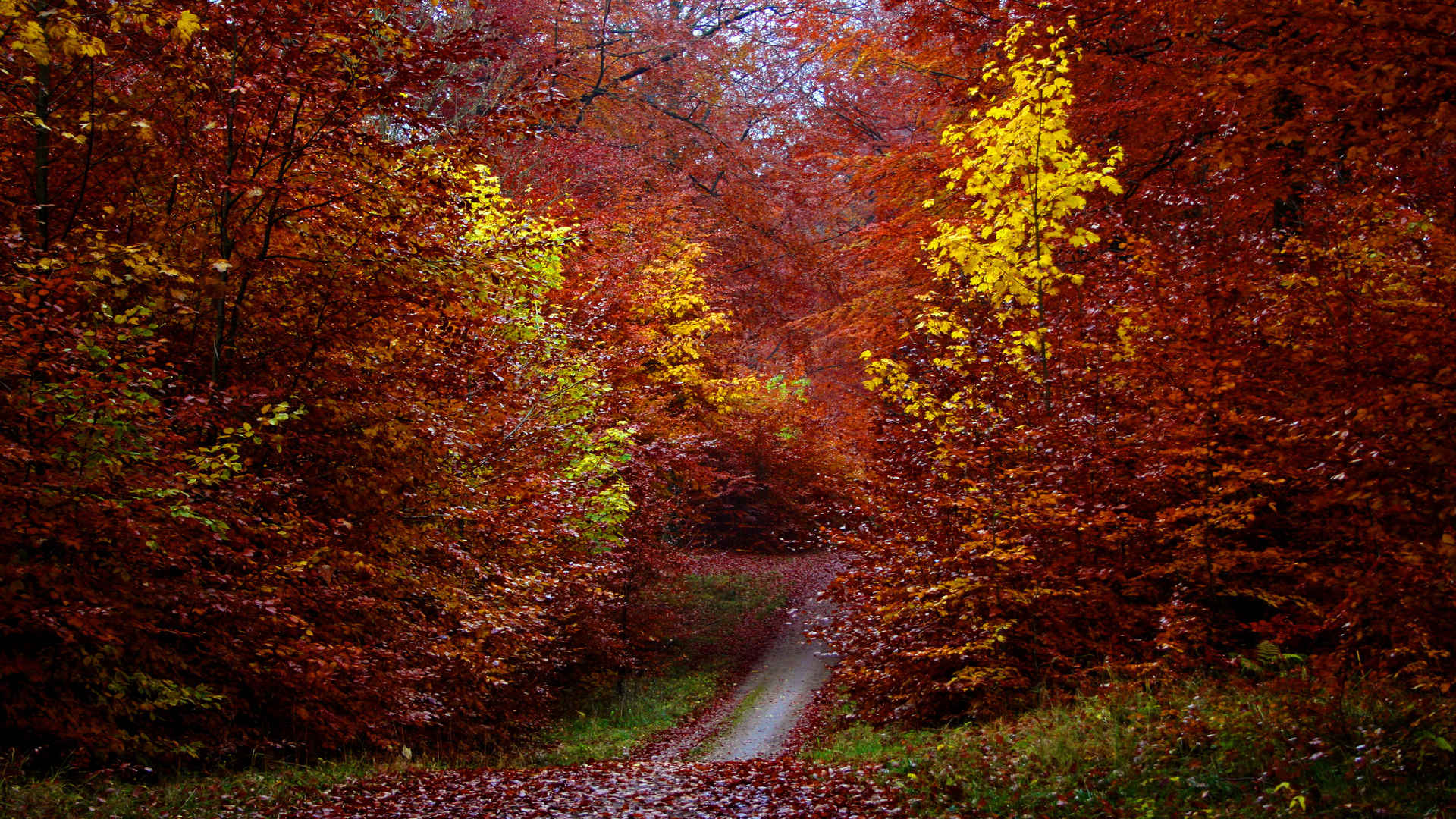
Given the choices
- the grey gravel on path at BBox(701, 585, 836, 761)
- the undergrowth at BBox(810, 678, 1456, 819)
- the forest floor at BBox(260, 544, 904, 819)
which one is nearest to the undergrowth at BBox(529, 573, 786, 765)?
the grey gravel on path at BBox(701, 585, 836, 761)

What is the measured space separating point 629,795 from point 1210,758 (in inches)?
172

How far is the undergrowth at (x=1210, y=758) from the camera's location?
16.8ft

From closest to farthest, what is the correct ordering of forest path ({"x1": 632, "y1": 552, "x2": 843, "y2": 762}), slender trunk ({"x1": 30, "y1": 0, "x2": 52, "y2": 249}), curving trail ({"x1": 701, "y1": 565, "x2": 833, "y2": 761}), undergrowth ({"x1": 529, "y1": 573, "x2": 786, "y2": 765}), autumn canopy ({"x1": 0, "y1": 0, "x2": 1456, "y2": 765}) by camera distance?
1. autumn canopy ({"x1": 0, "y1": 0, "x2": 1456, "y2": 765})
2. slender trunk ({"x1": 30, "y1": 0, "x2": 52, "y2": 249})
3. forest path ({"x1": 632, "y1": 552, "x2": 843, "y2": 762})
4. curving trail ({"x1": 701, "y1": 565, "x2": 833, "y2": 761})
5. undergrowth ({"x1": 529, "y1": 573, "x2": 786, "y2": 765})

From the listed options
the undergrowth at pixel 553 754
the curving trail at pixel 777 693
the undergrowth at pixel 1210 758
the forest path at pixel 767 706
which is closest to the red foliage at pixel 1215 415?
the undergrowth at pixel 1210 758

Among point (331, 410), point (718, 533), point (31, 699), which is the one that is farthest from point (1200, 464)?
point (718, 533)

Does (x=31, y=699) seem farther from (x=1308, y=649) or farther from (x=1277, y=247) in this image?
(x=1277, y=247)

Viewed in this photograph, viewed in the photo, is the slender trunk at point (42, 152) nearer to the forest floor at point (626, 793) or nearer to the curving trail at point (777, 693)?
the forest floor at point (626, 793)

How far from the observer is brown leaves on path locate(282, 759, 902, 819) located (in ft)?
22.0

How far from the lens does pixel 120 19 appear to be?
6867 mm

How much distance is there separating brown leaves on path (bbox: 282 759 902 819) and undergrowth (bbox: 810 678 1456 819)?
0.50m

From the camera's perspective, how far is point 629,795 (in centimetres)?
766

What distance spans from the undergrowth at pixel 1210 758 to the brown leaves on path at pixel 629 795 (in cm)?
50

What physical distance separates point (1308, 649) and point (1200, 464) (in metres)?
2.02

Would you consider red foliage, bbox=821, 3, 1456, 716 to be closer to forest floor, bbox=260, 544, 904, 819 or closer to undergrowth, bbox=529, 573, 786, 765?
forest floor, bbox=260, 544, 904, 819
